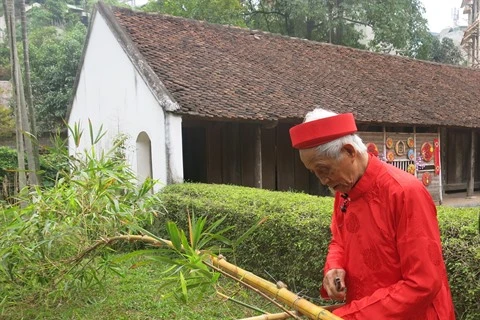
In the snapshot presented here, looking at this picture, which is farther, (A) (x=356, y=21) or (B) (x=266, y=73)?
(A) (x=356, y=21)

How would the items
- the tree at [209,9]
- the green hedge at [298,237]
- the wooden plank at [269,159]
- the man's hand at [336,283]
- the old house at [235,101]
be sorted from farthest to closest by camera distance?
the tree at [209,9], the wooden plank at [269,159], the old house at [235,101], the green hedge at [298,237], the man's hand at [336,283]

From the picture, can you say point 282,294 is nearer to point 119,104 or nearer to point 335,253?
point 335,253

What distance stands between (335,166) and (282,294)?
551 mm

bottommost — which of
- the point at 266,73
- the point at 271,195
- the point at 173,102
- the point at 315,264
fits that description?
the point at 315,264

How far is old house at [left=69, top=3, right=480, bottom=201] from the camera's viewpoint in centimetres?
841

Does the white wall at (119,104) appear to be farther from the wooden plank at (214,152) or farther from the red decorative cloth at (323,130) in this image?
the red decorative cloth at (323,130)

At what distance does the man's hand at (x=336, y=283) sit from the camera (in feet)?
5.63

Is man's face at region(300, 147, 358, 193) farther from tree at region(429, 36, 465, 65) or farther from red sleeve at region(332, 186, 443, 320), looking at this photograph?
tree at region(429, 36, 465, 65)

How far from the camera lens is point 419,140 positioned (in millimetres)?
11758

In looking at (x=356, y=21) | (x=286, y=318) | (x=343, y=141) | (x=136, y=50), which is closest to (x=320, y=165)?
(x=343, y=141)

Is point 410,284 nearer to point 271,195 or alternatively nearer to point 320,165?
point 320,165

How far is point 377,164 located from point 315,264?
9.72 ft

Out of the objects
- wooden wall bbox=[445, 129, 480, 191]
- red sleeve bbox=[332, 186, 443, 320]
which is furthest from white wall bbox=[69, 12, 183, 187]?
wooden wall bbox=[445, 129, 480, 191]

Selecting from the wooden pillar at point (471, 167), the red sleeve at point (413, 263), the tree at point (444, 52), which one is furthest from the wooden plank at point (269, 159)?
the tree at point (444, 52)
